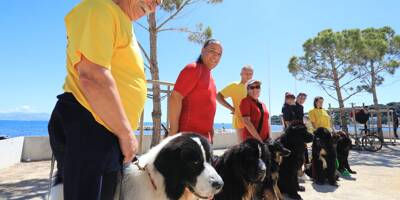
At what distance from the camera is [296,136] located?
16.7 feet

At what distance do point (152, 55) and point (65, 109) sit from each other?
26.5 ft

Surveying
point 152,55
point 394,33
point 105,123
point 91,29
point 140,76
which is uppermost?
point 394,33

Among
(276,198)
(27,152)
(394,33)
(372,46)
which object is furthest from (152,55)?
(394,33)

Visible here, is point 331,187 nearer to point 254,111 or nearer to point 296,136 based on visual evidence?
point 296,136

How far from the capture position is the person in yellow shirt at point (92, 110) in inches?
51.8

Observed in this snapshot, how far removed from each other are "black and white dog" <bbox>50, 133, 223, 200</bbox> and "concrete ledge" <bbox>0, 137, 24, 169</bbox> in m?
7.89

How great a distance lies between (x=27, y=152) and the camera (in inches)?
391

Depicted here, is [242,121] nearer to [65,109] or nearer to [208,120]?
[208,120]

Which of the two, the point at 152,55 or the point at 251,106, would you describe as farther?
the point at 152,55

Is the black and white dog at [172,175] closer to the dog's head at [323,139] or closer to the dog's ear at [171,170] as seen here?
the dog's ear at [171,170]

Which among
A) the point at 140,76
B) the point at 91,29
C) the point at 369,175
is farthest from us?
the point at 369,175

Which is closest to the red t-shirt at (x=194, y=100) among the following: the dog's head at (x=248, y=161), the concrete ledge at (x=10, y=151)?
the dog's head at (x=248, y=161)

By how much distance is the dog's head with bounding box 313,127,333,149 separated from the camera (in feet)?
20.0

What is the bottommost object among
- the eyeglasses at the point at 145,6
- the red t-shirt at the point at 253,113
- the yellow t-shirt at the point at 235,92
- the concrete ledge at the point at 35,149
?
the concrete ledge at the point at 35,149
